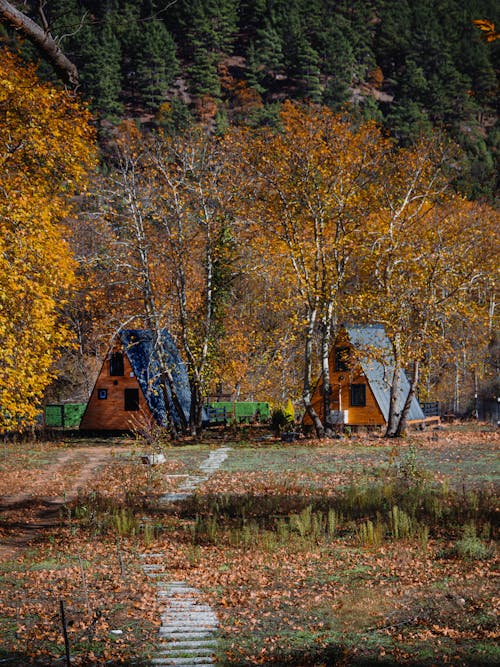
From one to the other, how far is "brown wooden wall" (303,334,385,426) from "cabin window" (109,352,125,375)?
10101mm

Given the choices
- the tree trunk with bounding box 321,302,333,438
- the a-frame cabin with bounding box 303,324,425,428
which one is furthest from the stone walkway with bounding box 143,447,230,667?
the a-frame cabin with bounding box 303,324,425,428

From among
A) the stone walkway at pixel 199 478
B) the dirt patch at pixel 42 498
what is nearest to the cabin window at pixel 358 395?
the stone walkway at pixel 199 478

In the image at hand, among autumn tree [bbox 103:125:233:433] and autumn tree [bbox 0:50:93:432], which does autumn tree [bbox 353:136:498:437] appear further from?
autumn tree [bbox 0:50:93:432]

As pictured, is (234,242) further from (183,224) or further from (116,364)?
(116,364)

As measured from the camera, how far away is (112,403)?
40312mm

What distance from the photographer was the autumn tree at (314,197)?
31.1 m

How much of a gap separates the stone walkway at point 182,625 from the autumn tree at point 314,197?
1951 centimetres

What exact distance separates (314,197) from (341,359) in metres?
8.94

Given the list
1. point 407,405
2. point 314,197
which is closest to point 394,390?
point 407,405

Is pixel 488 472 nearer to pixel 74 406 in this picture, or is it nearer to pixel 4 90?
pixel 4 90

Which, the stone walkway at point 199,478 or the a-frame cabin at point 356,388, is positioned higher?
the a-frame cabin at point 356,388

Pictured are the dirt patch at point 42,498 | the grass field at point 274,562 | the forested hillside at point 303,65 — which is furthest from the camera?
the forested hillside at point 303,65

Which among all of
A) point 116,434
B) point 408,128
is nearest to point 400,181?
point 116,434

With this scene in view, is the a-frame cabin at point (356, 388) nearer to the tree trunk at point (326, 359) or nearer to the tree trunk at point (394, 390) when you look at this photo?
the tree trunk at point (394, 390)
